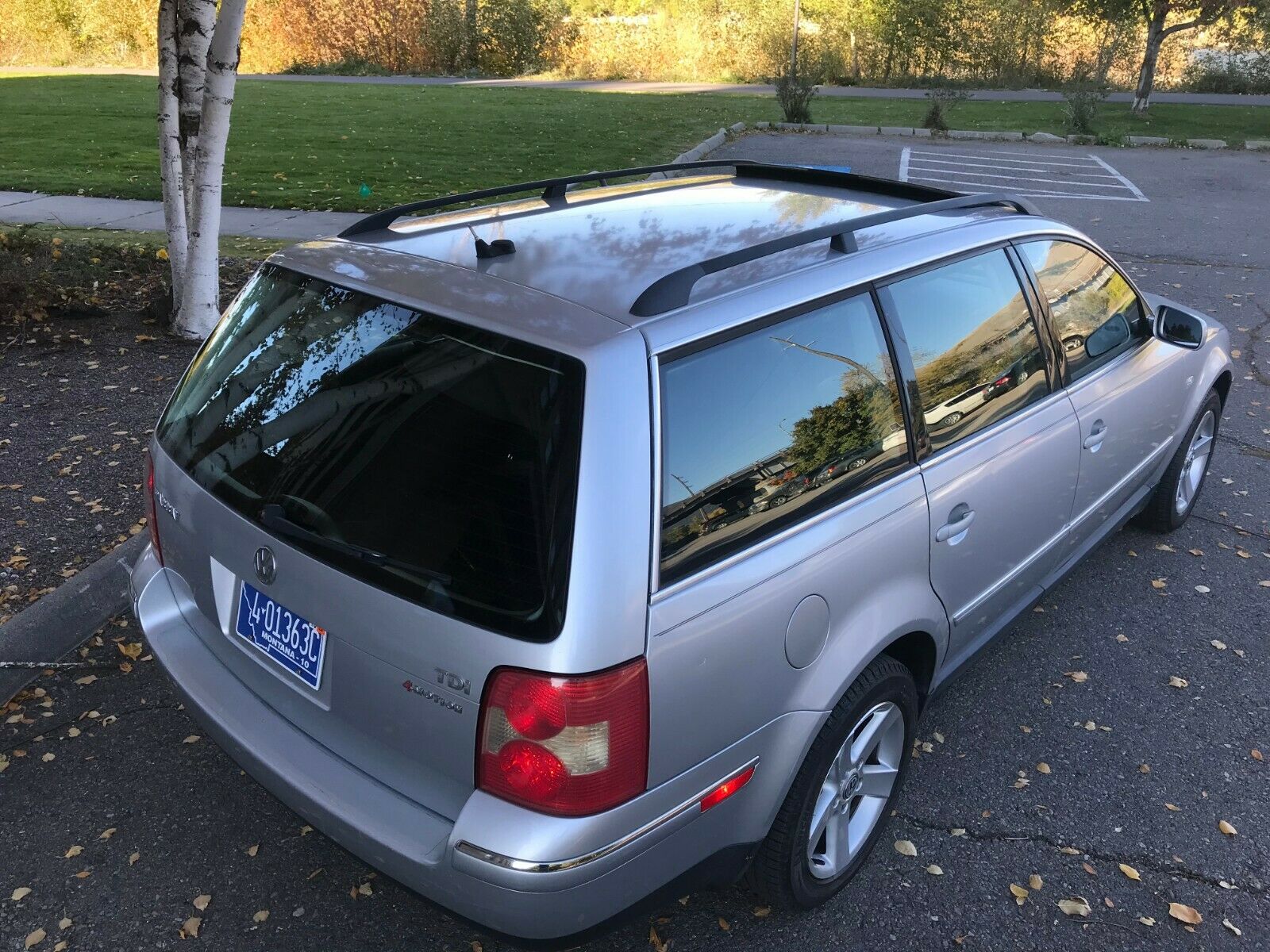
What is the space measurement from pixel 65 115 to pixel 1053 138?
1802cm

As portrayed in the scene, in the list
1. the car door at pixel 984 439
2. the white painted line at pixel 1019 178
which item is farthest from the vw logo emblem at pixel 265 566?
the white painted line at pixel 1019 178

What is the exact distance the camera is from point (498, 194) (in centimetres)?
361

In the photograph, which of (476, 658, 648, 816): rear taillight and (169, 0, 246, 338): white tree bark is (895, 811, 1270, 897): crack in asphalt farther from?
(169, 0, 246, 338): white tree bark

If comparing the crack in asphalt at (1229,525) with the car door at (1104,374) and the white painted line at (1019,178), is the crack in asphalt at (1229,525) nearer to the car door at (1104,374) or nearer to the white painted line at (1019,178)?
the car door at (1104,374)

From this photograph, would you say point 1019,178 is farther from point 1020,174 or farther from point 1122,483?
point 1122,483

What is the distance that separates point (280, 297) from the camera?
9.09 feet

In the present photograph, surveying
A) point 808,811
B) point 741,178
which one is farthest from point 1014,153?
point 808,811

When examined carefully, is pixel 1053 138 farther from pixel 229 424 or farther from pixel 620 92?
pixel 229 424

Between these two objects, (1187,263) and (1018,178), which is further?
(1018,178)

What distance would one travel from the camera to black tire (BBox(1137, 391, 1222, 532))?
15.9 feet

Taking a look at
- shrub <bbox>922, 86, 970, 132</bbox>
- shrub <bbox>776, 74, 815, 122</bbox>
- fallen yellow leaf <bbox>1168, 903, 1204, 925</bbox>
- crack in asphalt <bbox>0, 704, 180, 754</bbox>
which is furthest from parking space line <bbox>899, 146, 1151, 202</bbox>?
crack in asphalt <bbox>0, 704, 180, 754</bbox>

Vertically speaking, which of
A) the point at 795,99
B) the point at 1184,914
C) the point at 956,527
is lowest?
the point at 1184,914

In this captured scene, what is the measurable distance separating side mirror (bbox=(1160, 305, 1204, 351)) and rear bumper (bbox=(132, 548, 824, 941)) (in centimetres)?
272

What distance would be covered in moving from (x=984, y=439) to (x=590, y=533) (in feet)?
5.25
